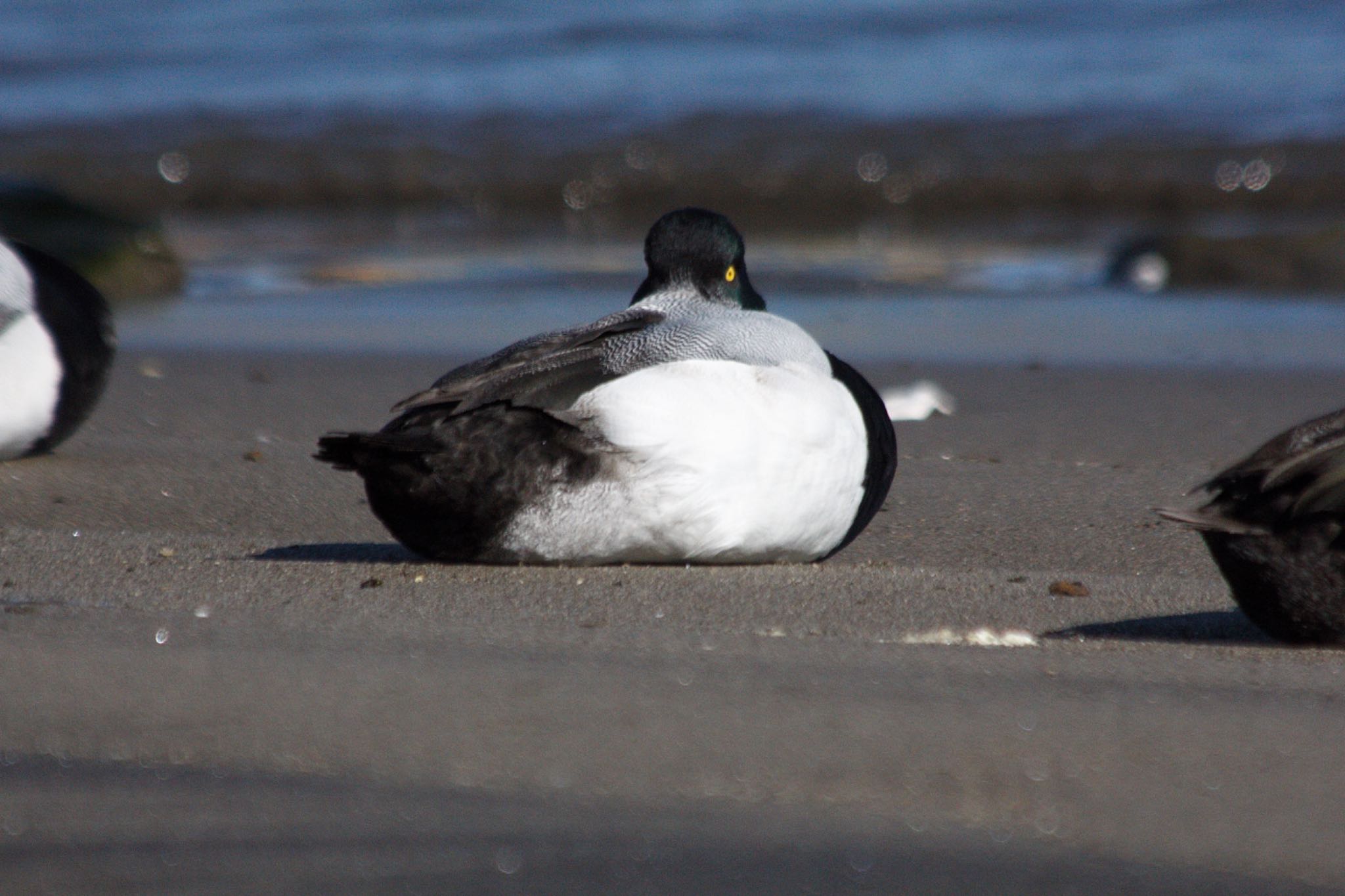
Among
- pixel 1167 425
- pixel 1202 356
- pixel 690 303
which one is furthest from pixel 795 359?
pixel 1202 356

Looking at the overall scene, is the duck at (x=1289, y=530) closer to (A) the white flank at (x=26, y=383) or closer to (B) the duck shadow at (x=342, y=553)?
(B) the duck shadow at (x=342, y=553)

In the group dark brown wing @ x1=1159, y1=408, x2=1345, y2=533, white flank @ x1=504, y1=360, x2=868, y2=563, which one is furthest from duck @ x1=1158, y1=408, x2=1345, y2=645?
white flank @ x1=504, y1=360, x2=868, y2=563

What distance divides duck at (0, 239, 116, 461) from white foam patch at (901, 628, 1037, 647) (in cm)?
251

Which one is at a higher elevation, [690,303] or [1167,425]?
[690,303]

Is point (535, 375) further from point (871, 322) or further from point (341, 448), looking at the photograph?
point (871, 322)

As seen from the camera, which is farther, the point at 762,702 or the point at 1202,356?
the point at 1202,356

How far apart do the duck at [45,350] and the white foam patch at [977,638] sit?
2509 mm

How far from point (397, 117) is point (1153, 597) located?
50.9ft

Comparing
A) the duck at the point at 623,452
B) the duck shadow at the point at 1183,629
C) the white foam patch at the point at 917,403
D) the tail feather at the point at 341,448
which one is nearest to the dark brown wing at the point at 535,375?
the duck at the point at 623,452

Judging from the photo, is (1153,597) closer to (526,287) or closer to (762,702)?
(762,702)

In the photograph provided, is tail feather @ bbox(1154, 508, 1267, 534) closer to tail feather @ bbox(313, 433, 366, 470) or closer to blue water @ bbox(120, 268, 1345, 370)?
tail feather @ bbox(313, 433, 366, 470)

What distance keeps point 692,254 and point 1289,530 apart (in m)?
1.38

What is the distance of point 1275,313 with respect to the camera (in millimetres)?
8023

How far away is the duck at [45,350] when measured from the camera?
14.1 ft
